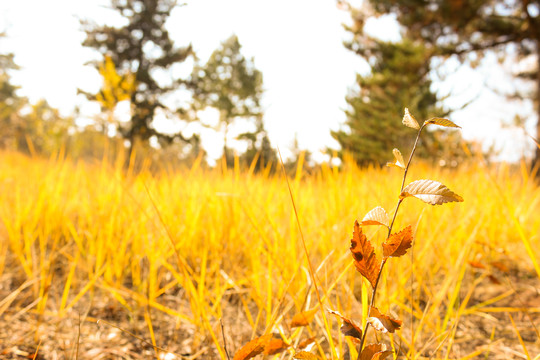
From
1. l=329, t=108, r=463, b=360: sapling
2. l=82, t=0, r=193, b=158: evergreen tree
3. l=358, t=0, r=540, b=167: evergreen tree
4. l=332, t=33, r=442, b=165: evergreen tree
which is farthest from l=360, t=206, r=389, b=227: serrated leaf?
l=82, t=0, r=193, b=158: evergreen tree

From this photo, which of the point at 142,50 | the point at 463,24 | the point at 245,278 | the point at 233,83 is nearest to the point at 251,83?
the point at 233,83

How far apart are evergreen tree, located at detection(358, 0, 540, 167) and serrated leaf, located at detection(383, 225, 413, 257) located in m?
5.09

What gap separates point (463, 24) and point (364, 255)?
558 centimetres

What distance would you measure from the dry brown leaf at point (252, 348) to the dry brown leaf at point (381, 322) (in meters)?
0.13

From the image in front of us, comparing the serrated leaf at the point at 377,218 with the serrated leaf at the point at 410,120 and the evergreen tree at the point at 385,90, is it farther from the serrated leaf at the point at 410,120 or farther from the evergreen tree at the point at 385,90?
the evergreen tree at the point at 385,90

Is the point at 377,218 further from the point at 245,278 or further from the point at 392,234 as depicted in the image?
the point at 245,278

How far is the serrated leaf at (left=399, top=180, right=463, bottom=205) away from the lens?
25cm

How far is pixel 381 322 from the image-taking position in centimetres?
30

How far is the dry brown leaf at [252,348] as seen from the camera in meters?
0.37

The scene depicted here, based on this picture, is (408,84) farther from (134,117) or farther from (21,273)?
(134,117)

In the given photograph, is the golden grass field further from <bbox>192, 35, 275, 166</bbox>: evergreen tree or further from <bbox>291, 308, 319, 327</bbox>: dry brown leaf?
<bbox>192, 35, 275, 166</bbox>: evergreen tree

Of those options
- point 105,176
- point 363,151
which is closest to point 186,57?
point 363,151

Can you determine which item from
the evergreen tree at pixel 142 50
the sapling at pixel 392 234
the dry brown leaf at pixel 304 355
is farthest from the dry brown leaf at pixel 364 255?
the evergreen tree at pixel 142 50

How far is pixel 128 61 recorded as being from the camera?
36.0 ft
